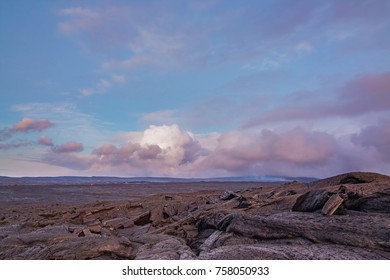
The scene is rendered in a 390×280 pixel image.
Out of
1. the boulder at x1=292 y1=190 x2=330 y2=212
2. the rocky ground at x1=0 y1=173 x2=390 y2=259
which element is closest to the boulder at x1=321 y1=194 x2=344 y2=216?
the rocky ground at x1=0 y1=173 x2=390 y2=259

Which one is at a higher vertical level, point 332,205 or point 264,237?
point 332,205

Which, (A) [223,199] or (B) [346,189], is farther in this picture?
(A) [223,199]

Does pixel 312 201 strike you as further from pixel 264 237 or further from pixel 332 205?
pixel 264 237

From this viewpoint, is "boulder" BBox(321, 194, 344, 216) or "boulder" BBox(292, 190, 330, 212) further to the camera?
"boulder" BBox(292, 190, 330, 212)

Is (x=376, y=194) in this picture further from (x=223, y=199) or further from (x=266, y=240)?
(x=223, y=199)

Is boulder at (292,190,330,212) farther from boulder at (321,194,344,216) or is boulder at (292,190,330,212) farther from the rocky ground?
boulder at (321,194,344,216)

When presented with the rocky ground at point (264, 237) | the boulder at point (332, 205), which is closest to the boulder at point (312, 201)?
the rocky ground at point (264, 237)

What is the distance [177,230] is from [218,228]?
192 centimetres

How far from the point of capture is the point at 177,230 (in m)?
13.7

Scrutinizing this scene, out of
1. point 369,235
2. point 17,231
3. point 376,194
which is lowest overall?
point 17,231

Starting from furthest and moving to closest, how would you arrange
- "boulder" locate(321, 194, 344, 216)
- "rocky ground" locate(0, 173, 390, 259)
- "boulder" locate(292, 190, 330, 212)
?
"boulder" locate(292, 190, 330, 212) < "boulder" locate(321, 194, 344, 216) < "rocky ground" locate(0, 173, 390, 259)

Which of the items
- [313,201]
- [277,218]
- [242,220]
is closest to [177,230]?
[242,220]

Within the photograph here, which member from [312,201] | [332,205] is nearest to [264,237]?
[332,205]
